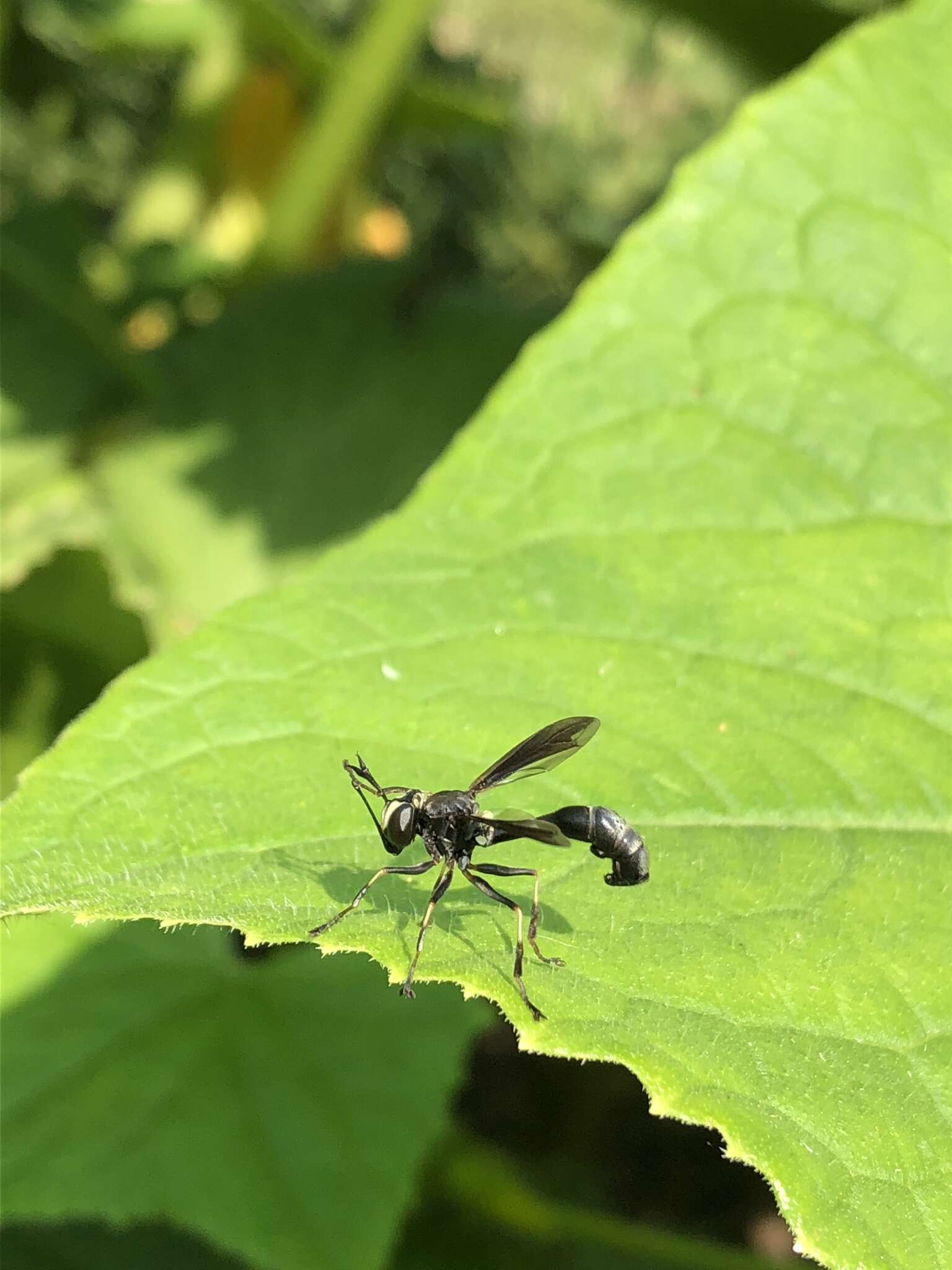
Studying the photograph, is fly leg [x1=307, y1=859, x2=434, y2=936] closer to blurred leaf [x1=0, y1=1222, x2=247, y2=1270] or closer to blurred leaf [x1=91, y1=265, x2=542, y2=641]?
blurred leaf [x1=0, y1=1222, x2=247, y2=1270]

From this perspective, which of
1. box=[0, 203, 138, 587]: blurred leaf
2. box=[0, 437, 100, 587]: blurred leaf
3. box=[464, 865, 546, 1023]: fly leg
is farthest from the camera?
box=[0, 203, 138, 587]: blurred leaf

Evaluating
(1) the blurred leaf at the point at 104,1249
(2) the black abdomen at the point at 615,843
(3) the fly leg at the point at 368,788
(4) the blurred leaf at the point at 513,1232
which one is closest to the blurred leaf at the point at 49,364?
(1) the blurred leaf at the point at 104,1249

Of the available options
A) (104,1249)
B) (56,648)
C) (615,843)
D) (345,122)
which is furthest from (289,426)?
(615,843)

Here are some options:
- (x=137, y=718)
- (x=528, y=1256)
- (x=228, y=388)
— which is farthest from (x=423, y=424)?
(x=137, y=718)

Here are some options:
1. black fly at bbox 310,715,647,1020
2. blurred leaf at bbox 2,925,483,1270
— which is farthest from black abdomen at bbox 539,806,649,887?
blurred leaf at bbox 2,925,483,1270

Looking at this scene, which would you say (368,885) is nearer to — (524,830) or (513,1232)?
(524,830)

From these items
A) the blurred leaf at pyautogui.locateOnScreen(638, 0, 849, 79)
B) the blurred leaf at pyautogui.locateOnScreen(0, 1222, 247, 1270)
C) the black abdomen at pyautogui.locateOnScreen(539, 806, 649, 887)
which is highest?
the blurred leaf at pyautogui.locateOnScreen(638, 0, 849, 79)

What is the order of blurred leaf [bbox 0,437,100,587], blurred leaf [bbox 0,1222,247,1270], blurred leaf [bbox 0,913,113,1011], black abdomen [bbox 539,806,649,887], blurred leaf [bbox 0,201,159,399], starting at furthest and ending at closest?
blurred leaf [bbox 0,201,159,399], blurred leaf [bbox 0,437,100,587], blurred leaf [bbox 0,1222,247,1270], blurred leaf [bbox 0,913,113,1011], black abdomen [bbox 539,806,649,887]

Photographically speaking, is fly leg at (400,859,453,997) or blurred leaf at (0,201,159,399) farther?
blurred leaf at (0,201,159,399)
